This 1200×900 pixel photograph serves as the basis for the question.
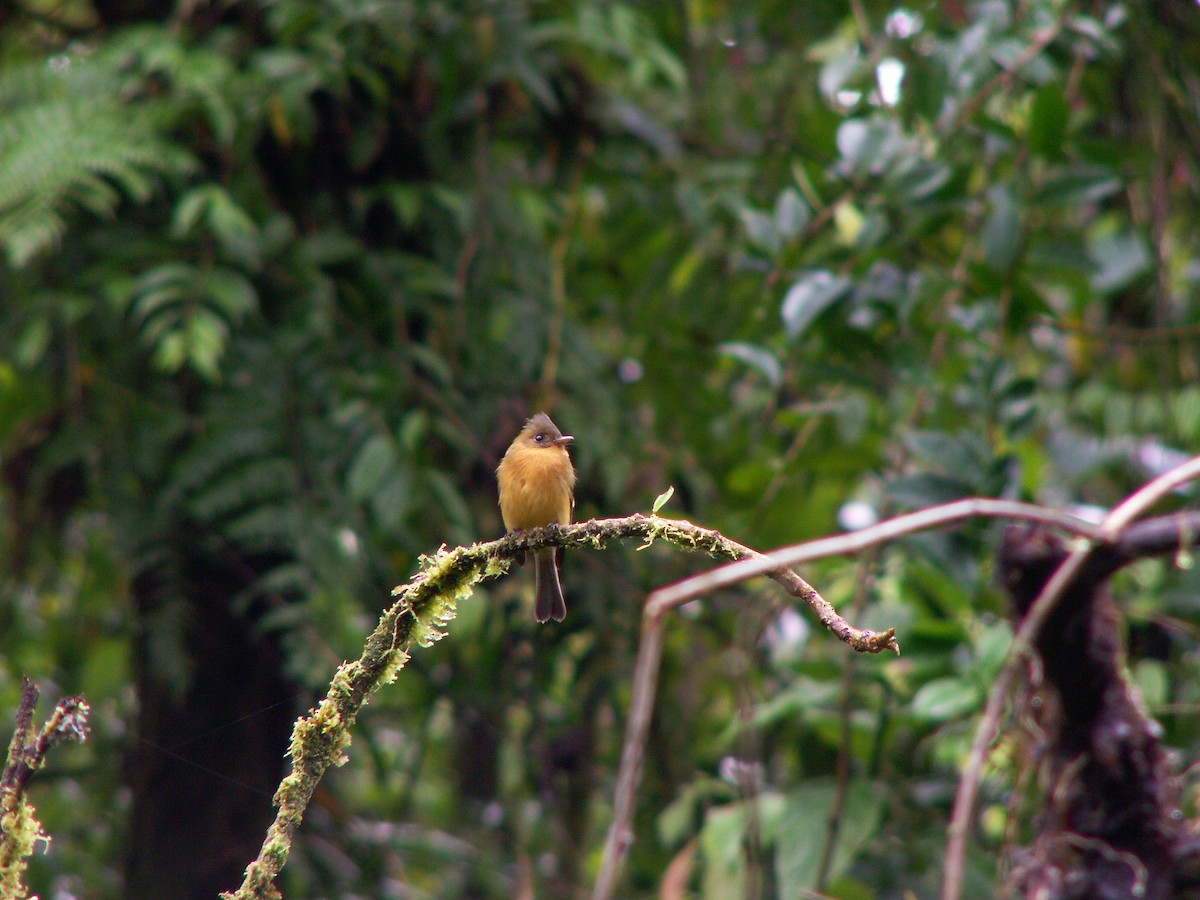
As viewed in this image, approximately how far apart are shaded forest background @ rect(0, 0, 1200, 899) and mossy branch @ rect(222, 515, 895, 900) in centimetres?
104

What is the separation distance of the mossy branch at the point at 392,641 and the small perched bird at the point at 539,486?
149cm

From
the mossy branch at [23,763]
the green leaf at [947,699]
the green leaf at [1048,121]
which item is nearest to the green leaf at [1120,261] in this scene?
the green leaf at [1048,121]

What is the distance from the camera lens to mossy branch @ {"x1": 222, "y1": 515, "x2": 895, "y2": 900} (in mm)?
1477

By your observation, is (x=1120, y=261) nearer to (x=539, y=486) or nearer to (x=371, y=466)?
(x=539, y=486)

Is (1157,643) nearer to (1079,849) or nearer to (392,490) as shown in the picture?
(1079,849)

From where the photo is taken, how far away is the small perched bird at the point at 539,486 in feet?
11.4

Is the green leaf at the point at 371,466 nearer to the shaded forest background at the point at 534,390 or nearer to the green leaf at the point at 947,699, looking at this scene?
the shaded forest background at the point at 534,390

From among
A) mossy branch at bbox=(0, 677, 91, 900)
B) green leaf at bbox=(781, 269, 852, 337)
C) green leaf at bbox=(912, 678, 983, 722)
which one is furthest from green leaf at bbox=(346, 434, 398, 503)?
mossy branch at bbox=(0, 677, 91, 900)

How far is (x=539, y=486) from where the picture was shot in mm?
3477

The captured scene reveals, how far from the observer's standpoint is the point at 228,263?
3527 mm

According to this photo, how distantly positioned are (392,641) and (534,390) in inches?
91.6

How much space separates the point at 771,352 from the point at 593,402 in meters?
0.74

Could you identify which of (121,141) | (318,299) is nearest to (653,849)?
(318,299)

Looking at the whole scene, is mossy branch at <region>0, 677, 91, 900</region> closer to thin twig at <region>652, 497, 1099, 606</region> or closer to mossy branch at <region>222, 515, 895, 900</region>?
mossy branch at <region>222, 515, 895, 900</region>
